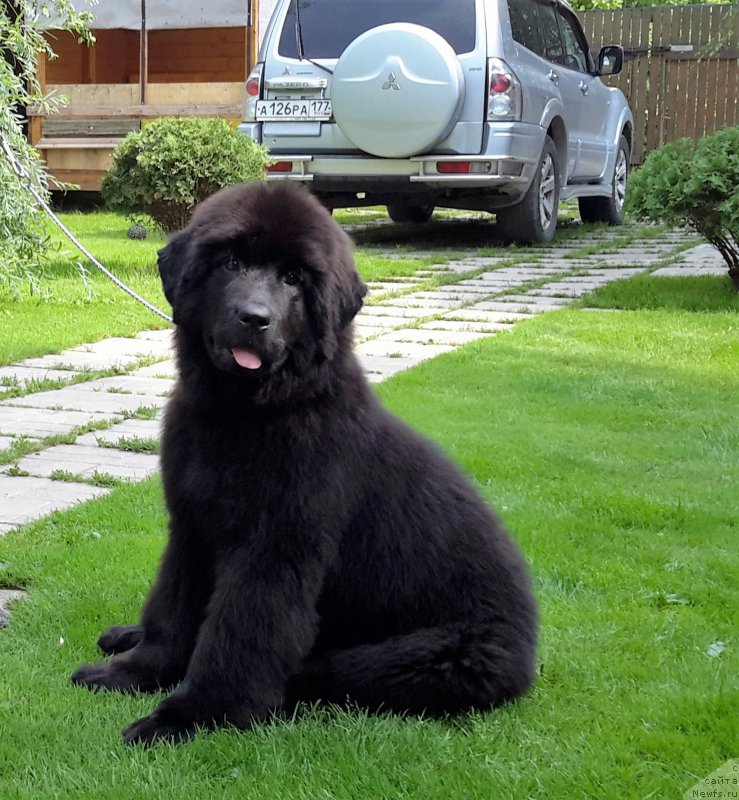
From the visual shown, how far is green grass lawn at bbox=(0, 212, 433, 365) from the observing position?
Result: 25.3 ft

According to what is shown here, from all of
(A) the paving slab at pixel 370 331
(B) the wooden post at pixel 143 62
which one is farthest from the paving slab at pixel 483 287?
(B) the wooden post at pixel 143 62

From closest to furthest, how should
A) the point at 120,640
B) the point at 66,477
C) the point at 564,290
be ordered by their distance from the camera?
the point at 120,640
the point at 66,477
the point at 564,290

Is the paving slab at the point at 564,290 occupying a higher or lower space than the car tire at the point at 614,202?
lower

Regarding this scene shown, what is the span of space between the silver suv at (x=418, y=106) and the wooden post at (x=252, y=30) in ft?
13.7

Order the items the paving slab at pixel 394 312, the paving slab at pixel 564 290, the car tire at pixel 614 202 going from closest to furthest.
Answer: the paving slab at pixel 394 312 < the paving slab at pixel 564 290 < the car tire at pixel 614 202

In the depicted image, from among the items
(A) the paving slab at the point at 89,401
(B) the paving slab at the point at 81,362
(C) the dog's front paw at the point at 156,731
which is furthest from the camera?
(B) the paving slab at the point at 81,362

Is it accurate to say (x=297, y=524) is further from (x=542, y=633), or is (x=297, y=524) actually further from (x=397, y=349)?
(x=397, y=349)

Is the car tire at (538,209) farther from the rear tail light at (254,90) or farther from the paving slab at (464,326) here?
the paving slab at (464,326)

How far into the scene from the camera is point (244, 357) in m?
2.87

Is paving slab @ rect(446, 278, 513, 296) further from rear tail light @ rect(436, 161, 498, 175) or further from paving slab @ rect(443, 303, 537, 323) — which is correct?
rear tail light @ rect(436, 161, 498, 175)

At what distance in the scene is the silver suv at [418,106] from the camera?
11.0 metres

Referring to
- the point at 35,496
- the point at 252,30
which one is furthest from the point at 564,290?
the point at 252,30

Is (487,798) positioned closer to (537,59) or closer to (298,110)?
(298,110)

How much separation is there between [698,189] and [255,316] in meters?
7.13
